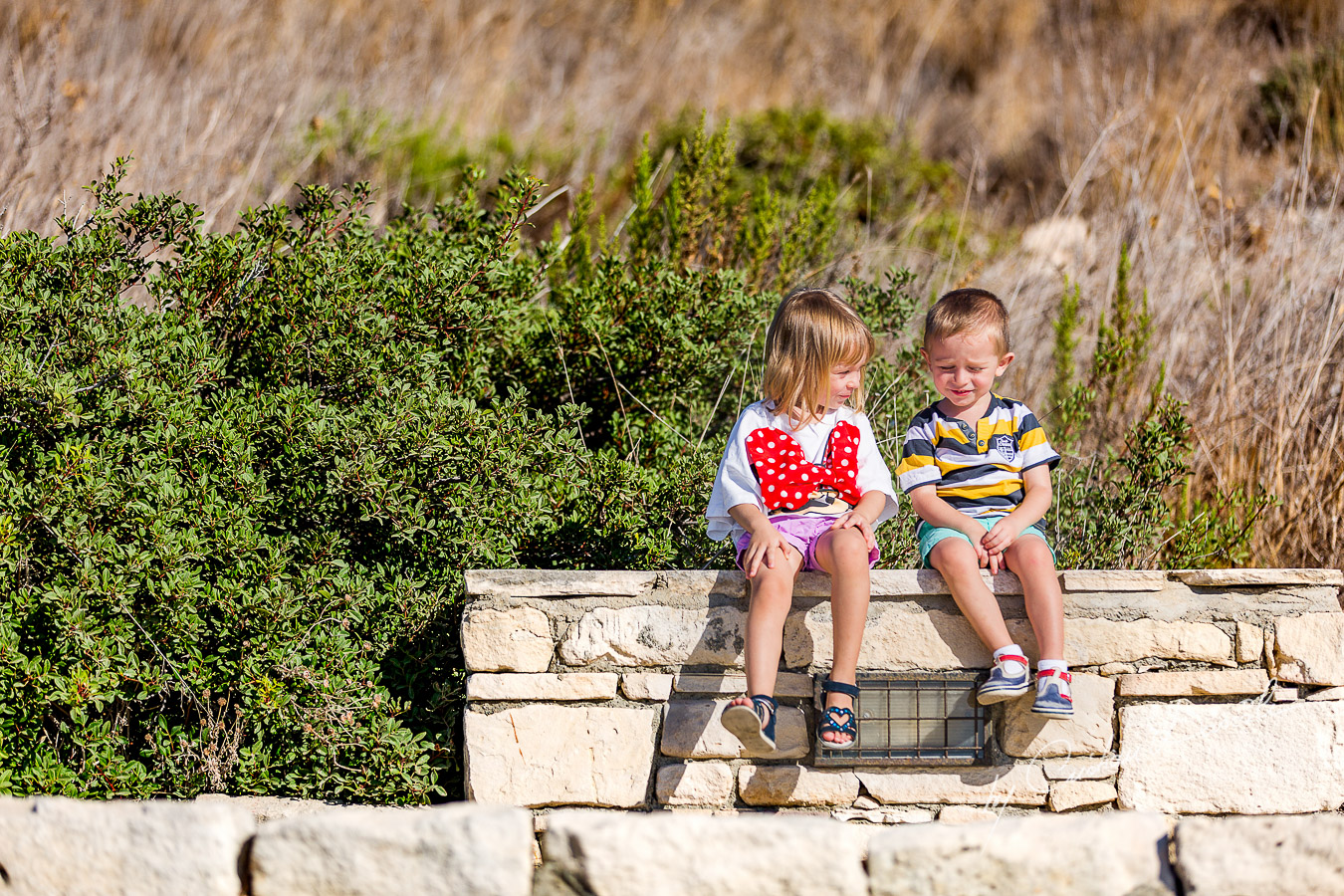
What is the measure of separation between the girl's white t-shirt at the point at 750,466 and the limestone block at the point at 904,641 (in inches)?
10.6

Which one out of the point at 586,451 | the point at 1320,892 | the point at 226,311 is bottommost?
the point at 1320,892

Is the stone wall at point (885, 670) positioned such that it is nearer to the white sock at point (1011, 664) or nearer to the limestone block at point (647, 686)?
Answer: the limestone block at point (647, 686)

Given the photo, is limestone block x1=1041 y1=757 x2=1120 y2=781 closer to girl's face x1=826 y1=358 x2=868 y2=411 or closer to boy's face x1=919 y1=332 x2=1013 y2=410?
boy's face x1=919 y1=332 x2=1013 y2=410

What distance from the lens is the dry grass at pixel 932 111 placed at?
15.0ft

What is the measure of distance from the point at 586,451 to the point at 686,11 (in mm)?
6910

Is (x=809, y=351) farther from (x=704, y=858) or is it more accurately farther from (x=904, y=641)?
(x=704, y=858)

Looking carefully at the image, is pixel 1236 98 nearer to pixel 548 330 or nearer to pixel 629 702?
pixel 548 330

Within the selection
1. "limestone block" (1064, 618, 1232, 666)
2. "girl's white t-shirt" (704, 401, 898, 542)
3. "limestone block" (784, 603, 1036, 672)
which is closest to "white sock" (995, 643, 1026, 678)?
"limestone block" (784, 603, 1036, 672)

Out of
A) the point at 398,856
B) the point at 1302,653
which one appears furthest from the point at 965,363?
the point at 398,856

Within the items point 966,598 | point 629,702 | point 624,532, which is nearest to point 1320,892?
point 966,598

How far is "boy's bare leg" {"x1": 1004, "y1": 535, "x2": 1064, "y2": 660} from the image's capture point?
2.63 m

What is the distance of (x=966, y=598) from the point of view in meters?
2.68

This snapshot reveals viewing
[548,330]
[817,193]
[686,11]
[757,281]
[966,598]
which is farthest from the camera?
[686,11]

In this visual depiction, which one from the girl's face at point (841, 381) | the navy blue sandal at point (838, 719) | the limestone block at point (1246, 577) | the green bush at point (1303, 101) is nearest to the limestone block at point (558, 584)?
the navy blue sandal at point (838, 719)
